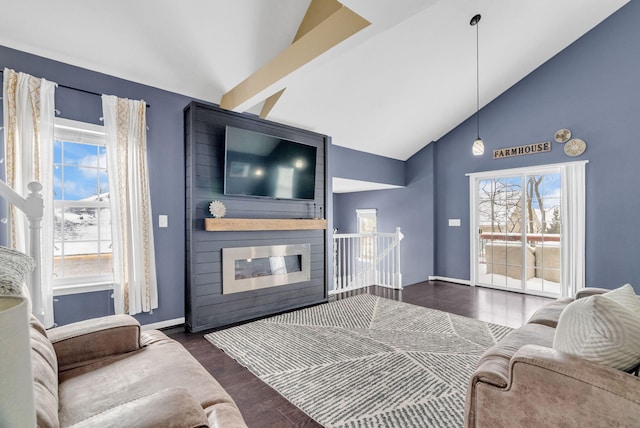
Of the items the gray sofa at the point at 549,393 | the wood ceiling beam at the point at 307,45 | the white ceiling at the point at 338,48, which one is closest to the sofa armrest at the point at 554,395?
the gray sofa at the point at 549,393

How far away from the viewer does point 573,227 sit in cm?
444

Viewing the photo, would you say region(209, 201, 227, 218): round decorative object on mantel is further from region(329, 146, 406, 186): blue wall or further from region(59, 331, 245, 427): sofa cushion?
region(329, 146, 406, 186): blue wall

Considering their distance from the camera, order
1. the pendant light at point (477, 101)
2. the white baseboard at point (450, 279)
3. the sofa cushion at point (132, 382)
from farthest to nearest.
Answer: the white baseboard at point (450, 279) → the pendant light at point (477, 101) → the sofa cushion at point (132, 382)

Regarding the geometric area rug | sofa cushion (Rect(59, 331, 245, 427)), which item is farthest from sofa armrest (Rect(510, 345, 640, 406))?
sofa cushion (Rect(59, 331, 245, 427))

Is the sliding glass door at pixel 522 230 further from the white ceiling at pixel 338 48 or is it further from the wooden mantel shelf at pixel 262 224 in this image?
the wooden mantel shelf at pixel 262 224

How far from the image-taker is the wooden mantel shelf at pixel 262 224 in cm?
330

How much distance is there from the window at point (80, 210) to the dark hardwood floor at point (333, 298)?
38.1 inches

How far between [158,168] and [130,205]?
481 millimetres

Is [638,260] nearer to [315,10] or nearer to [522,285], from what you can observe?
[522,285]

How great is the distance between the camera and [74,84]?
9.12 ft

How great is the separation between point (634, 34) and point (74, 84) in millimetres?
6429

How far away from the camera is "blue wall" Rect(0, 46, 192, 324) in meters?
2.77

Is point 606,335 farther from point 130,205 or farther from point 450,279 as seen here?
point 450,279

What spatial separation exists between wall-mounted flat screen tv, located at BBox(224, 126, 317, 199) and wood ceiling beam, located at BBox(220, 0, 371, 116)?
16.2 inches
